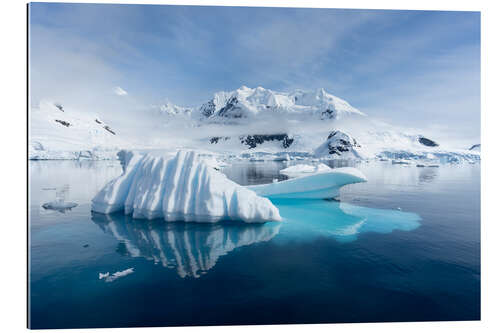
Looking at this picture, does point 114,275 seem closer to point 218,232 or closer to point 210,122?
point 218,232

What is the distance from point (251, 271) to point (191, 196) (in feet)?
11.7

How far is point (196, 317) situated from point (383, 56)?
21.3ft

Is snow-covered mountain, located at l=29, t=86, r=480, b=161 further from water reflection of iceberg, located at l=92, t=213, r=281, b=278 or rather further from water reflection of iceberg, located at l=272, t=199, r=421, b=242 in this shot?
water reflection of iceberg, located at l=272, t=199, r=421, b=242

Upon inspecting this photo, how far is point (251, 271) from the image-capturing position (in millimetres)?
4738

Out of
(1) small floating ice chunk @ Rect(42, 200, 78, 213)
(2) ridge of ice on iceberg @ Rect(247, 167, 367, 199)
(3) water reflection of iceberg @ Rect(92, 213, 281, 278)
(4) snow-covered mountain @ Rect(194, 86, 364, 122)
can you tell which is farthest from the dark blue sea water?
(4) snow-covered mountain @ Rect(194, 86, 364, 122)

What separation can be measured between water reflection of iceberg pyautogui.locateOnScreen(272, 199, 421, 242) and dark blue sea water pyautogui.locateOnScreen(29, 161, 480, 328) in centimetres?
7

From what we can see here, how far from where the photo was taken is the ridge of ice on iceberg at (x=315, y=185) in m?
→ 10.9

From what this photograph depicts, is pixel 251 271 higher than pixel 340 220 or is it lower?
lower

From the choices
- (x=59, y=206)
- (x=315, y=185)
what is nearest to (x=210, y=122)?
(x=315, y=185)

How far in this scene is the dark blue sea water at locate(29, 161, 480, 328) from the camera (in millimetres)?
3760

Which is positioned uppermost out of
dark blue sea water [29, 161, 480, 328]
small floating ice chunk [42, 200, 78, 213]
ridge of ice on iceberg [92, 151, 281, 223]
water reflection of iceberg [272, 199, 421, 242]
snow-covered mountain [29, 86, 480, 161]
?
snow-covered mountain [29, 86, 480, 161]

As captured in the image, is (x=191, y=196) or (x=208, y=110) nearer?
(x=191, y=196)

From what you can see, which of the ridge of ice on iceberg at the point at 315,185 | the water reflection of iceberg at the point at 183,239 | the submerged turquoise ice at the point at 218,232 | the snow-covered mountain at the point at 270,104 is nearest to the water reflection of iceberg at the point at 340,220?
the submerged turquoise ice at the point at 218,232

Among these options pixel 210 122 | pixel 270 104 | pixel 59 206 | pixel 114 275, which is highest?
pixel 270 104
